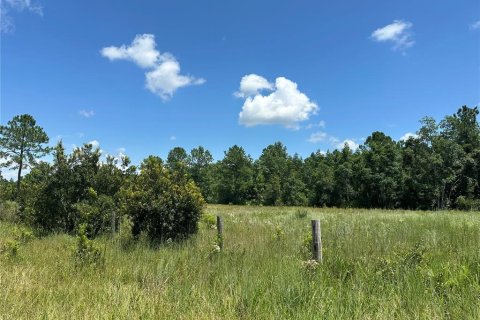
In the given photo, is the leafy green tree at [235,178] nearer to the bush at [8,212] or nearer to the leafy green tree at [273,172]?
the leafy green tree at [273,172]

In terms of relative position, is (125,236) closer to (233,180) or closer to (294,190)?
(294,190)

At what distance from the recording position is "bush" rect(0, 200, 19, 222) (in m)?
19.4

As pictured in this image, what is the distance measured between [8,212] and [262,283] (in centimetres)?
2055

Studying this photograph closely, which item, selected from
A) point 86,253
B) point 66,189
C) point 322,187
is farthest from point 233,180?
point 86,253

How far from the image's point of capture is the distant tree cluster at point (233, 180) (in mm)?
11203

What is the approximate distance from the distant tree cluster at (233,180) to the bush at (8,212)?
132 cm

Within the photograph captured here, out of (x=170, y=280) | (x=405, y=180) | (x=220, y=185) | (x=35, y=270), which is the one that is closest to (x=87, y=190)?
(x=35, y=270)

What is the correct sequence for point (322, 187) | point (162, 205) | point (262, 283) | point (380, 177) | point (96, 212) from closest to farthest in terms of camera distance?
1. point (262, 283)
2. point (162, 205)
3. point (96, 212)
4. point (380, 177)
5. point (322, 187)

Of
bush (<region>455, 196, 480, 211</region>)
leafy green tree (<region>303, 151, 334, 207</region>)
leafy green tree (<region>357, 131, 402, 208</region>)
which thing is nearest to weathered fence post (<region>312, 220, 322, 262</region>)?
bush (<region>455, 196, 480, 211</region>)

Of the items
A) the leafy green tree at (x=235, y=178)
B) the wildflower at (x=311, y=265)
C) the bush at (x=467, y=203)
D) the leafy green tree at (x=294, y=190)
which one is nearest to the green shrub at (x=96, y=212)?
the wildflower at (x=311, y=265)

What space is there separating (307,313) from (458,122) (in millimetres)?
67722

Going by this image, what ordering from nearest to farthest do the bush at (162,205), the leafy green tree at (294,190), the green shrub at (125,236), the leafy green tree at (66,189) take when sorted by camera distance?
the green shrub at (125,236), the bush at (162,205), the leafy green tree at (66,189), the leafy green tree at (294,190)

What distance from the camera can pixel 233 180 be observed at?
314 feet

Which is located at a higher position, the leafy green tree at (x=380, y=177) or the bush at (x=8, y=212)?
the leafy green tree at (x=380, y=177)
